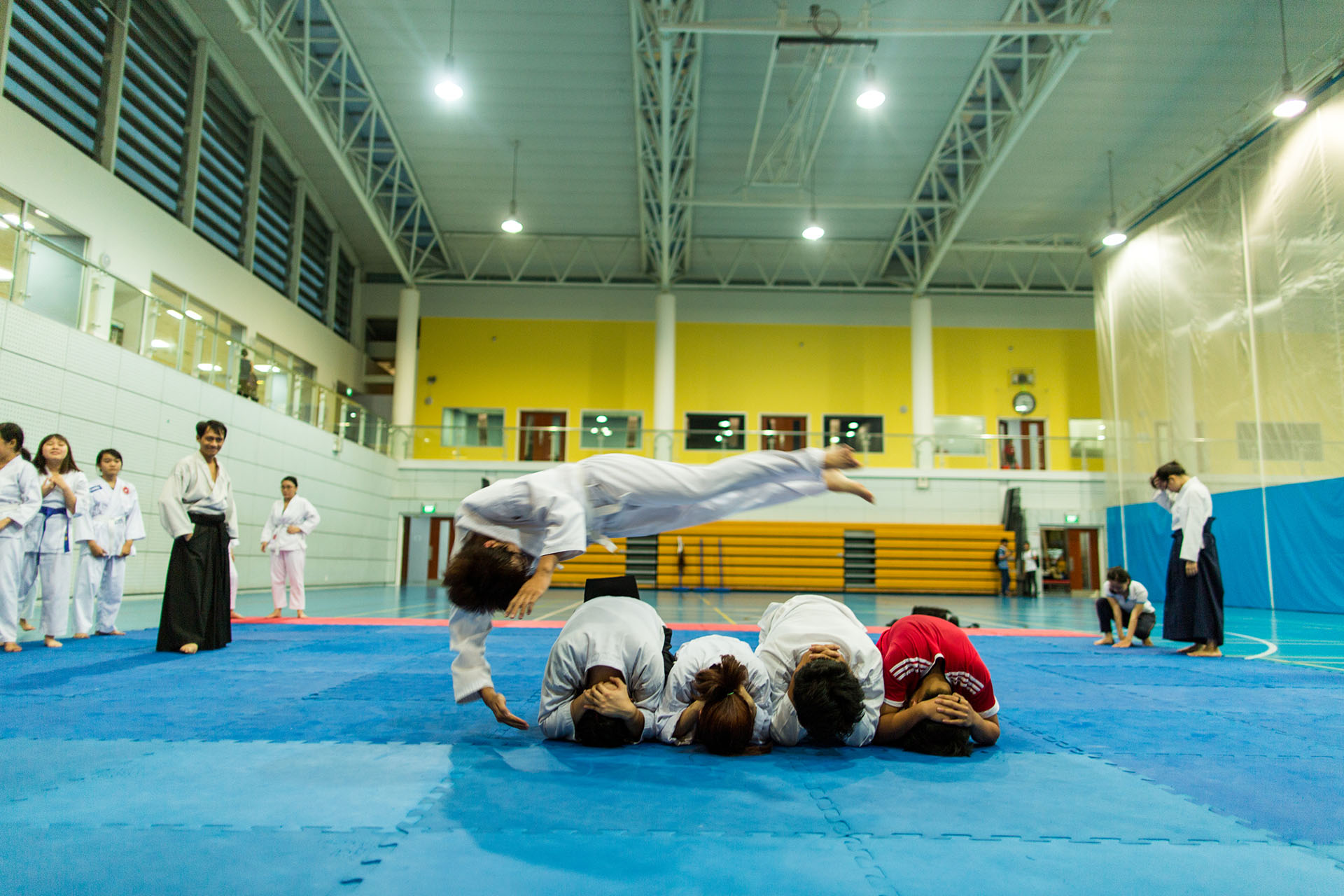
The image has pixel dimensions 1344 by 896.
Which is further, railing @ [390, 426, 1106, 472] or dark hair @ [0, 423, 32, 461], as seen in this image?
railing @ [390, 426, 1106, 472]

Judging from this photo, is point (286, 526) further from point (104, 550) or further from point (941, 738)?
point (941, 738)

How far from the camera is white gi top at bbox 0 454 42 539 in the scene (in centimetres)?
525

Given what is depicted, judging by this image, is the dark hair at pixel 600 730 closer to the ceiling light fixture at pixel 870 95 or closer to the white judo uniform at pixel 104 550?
the white judo uniform at pixel 104 550

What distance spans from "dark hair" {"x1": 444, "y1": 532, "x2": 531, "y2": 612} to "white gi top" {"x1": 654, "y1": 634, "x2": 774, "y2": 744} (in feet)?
2.30

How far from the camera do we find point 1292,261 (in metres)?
11.6

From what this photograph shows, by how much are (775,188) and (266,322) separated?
1108 cm

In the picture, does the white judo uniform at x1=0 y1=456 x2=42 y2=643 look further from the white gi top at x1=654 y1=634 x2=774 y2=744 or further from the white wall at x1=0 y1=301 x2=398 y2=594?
the white gi top at x1=654 y1=634 x2=774 y2=744

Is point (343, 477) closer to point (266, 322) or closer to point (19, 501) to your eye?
point (266, 322)

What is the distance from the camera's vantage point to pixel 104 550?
655cm

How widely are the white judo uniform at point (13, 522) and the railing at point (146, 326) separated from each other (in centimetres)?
319

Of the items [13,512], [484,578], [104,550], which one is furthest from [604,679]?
[104,550]

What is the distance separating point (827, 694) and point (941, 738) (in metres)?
0.55

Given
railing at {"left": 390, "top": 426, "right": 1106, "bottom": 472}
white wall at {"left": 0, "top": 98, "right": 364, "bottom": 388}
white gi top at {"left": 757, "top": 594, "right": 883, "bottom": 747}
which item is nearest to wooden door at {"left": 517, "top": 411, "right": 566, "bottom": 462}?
railing at {"left": 390, "top": 426, "right": 1106, "bottom": 472}

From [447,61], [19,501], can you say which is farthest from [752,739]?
[447,61]
